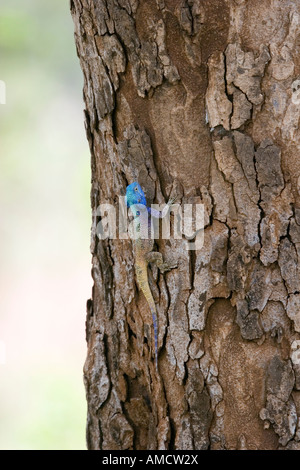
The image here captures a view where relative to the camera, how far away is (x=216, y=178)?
219 cm

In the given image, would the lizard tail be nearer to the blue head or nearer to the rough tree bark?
the rough tree bark

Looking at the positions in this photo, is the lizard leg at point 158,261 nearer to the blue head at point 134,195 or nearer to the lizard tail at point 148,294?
the lizard tail at point 148,294

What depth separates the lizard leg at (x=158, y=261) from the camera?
7.41ft

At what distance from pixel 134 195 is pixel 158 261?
309 millimetres

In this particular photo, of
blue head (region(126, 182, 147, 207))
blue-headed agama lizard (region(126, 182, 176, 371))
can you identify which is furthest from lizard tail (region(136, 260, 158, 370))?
blue head (region(126, 182, 147, 207))

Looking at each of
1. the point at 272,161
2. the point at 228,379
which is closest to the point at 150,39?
the point at 272,161

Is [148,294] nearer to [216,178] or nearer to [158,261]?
[158,261]

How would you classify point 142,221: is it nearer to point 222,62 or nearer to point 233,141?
point 233,141

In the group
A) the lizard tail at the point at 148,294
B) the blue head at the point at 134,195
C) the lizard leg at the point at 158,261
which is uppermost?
the blue head at the point at 134,195

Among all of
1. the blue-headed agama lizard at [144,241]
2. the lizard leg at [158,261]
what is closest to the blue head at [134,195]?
the blue-headed agama lizard at [144,241]

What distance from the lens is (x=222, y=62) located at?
2146mm

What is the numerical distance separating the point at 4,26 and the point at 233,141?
16.6 ft

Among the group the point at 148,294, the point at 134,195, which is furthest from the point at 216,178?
the point at 148,294

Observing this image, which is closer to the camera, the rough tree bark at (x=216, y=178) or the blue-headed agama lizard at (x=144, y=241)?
the rough tree bark at (x=216, y=178)
